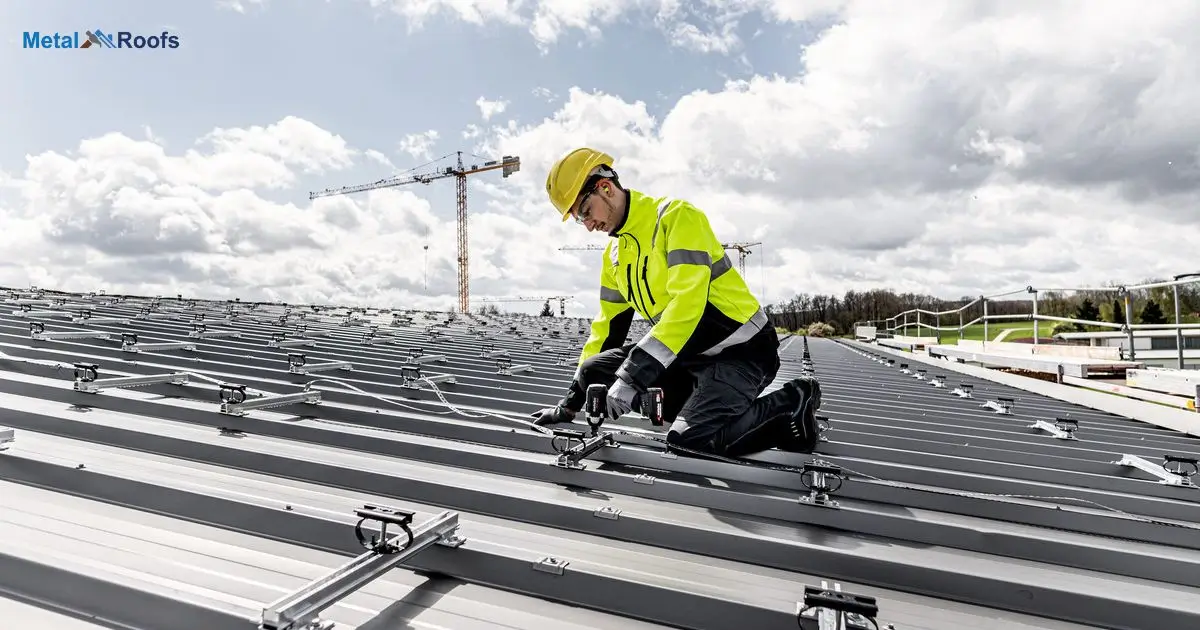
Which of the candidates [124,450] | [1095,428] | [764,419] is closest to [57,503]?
[124,450]

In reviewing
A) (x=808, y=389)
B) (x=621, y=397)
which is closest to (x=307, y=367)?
(x=621, y=397)

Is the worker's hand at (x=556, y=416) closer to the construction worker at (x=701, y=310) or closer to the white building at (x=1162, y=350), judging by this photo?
the construction worker at (x=701, y=310)

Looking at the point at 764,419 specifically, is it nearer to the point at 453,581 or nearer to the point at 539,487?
the point at 539,487

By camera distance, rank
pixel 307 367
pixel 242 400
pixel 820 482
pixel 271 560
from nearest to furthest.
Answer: pixel 271 560 < pixel 820 482 < pixel 242 400 < pixel 307 367

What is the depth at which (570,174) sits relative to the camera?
361cm

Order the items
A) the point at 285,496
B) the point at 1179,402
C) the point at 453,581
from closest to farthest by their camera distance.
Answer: the point at 453,581
the point at 285,496
the point at 1179,402

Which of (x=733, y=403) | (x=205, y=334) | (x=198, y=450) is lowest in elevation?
(x=198, y=450)

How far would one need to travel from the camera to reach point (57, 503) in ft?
9.39

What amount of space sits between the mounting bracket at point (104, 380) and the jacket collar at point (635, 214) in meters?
3.99

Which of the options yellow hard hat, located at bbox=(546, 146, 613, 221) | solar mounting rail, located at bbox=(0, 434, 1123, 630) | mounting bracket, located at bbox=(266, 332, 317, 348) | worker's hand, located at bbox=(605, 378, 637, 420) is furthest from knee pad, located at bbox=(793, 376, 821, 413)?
mounting bracket, located at bbox=(266, 332, 317, 348)

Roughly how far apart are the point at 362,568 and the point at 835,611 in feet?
4.85

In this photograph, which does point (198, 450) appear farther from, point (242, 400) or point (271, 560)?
point (271, 560)

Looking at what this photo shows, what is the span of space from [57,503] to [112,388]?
243 cm

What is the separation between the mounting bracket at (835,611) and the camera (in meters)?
1.74
